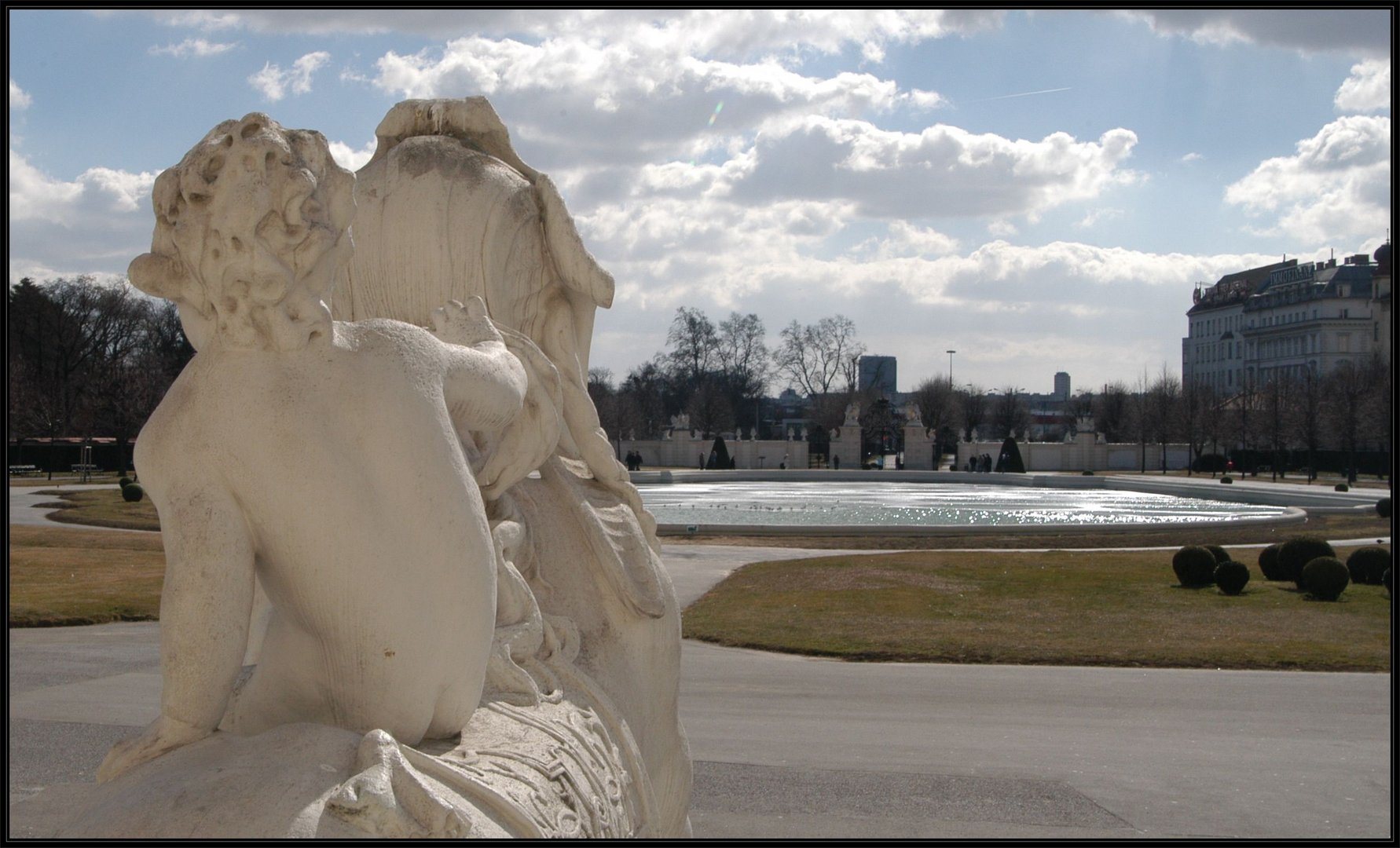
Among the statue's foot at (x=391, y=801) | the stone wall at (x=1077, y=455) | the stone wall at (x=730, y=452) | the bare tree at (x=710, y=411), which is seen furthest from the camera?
the bare tree at (x=710, y=411)

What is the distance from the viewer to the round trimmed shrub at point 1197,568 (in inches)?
632

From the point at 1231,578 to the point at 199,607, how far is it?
15.3 metres

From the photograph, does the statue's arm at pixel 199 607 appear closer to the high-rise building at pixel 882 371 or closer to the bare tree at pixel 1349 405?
the bare tree at pixel 1349 405

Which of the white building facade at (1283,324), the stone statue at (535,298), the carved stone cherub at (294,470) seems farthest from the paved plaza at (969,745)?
the white building facade at (1283,324)

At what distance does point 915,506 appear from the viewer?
35031 millimetres

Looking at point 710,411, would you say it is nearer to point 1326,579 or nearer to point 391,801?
point 1326,579

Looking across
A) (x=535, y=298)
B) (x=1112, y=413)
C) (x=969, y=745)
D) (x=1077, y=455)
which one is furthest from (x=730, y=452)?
(x=535, y=298)

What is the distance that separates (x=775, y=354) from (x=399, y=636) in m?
84.6

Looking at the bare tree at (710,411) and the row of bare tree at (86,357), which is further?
the bare tree at (710,411)

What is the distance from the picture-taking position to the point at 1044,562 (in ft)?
61.3

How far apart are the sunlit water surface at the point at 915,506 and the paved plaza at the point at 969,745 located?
1469 cm

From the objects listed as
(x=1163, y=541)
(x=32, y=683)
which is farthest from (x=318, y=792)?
(x=1163, y=541)

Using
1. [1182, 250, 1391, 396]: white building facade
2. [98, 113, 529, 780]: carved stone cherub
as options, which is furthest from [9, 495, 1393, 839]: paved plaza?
[1182, 250, 1391, 396]: white building facade

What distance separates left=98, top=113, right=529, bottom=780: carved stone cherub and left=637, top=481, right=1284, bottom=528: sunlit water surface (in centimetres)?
2174
